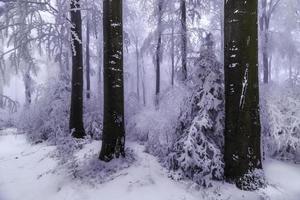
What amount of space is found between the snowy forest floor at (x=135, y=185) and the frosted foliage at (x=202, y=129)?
0.90ft

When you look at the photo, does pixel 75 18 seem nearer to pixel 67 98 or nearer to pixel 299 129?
pixel 67 98

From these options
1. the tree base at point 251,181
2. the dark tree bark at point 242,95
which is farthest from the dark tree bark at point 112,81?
the tree base at point 251,181

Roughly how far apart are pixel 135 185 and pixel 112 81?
2.37 metres

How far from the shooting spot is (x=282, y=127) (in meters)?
7.54

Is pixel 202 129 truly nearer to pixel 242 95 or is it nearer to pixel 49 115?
pixel 242 95

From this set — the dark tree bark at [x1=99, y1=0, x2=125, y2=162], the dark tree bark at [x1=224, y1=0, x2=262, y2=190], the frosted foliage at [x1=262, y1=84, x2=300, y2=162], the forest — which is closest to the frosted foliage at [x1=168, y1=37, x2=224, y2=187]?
the forest

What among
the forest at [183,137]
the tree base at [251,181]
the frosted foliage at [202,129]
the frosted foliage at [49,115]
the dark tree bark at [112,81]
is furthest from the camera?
the frosted foliage at [49,115]

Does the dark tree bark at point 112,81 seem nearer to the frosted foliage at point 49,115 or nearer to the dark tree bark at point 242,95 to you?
the dark tree bark at point 242,95

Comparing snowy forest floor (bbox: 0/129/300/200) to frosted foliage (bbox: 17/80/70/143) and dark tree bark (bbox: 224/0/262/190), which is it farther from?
frosted foliage (bbox: 17/80/70/143)

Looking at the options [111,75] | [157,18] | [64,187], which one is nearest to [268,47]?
[157,18]

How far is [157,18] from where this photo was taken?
18125 millimetres

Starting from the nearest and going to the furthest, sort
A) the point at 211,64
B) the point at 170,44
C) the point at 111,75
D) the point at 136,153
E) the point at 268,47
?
1. the point at 211,64
2. the point at 111,75
3. the point at 136,153
4. the point at 170,44
5. the point at 268,47

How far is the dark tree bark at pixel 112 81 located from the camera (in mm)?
7262

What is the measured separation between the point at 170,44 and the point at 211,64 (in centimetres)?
1039
